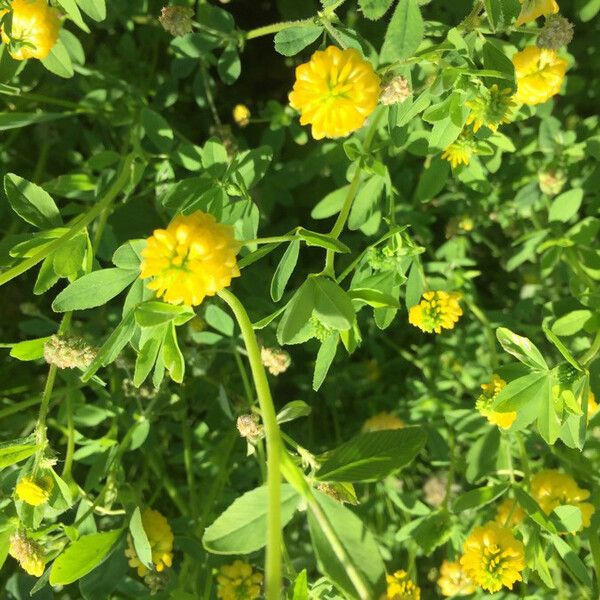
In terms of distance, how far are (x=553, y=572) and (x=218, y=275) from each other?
1607mm

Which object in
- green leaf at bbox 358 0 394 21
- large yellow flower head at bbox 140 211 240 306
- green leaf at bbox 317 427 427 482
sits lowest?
green leaf at bbox 317 427 427 482

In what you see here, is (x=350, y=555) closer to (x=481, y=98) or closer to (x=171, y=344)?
(x=171, y=344)

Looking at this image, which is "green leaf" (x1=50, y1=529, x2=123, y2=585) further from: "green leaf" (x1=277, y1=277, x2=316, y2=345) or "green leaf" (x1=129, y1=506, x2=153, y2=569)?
"green leaf" (x1=277, y1=277, x2=316, y2=345)

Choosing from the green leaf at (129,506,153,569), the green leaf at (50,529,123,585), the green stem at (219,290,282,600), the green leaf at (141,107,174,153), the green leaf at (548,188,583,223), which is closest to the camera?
the green stem at (219,290,282,600)

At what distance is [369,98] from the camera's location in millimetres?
1238

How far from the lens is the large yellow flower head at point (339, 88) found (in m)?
1.23

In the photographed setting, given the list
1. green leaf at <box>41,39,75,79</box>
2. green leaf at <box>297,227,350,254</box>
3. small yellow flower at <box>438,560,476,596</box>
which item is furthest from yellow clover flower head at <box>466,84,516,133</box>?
small yellow flower at <box>438,560,476,596</box>

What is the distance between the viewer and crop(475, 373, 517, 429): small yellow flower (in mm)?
1557

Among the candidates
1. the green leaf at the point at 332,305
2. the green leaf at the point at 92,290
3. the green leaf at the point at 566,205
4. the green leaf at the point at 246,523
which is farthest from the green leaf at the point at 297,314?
the green leaf at the point at 566,205

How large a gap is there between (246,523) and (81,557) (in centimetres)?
48

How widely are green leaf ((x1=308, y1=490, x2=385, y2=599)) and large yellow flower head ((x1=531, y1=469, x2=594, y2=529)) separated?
87 centimetres

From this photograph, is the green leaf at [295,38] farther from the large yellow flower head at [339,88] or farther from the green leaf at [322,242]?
the green leaf at [322,242]

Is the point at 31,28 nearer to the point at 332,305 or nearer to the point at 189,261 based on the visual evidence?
the point at 189,261

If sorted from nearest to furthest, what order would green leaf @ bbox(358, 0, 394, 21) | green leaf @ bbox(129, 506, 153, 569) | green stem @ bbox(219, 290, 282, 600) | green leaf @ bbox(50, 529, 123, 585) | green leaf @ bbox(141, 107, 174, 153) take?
green stem @ bbox(219, 290, 282, 600) → green leaf @ bbox(358, 0, 394, 21) → green leaf @ bbox(50, 529, 123, 585) → green leaf @ bbox(129, 506, 153, 569) → green leaf @ bbox(141, 107, 174, 153)
